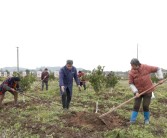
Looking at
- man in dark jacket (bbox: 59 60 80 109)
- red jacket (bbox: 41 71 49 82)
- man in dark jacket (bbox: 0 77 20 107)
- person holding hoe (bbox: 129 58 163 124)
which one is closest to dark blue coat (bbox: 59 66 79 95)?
man in dark jacket (bbox: 59 60 80 109)

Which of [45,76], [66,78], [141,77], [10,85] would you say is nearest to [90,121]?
[141,77]

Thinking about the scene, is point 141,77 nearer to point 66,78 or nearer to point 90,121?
point 90,121

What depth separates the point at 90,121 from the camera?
291 inches

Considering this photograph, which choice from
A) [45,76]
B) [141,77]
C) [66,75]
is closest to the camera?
[141,77]

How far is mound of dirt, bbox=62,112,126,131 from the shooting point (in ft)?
23.1

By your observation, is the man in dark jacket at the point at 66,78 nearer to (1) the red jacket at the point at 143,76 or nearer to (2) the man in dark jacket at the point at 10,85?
(2) the man in dark jacket at the point at 10,85

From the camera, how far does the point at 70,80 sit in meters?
8.95

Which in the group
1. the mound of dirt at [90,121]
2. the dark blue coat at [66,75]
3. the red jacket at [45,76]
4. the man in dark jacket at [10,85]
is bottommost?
the mound of dirt at [90,121]

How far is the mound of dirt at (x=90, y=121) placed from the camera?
704 centimetres

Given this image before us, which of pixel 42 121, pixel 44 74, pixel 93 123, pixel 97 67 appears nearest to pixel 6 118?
pixel 42 121

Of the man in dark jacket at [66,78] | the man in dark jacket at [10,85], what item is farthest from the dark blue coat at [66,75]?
the man in dark jacket at [10,85]

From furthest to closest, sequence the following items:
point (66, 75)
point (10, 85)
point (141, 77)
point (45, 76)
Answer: point (45, 76) → point (10, 85) → point (66, 75) → point (141, 77)

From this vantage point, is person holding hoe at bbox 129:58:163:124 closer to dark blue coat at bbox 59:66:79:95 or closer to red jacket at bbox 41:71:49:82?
dark blue coat at bbox 59:66:79:95

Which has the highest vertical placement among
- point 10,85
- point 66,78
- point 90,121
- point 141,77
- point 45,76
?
point 141,77
